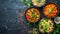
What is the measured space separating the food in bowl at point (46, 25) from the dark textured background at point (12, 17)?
221mm

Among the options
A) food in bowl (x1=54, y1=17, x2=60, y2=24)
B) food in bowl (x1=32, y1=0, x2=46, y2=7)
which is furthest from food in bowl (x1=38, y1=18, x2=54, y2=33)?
food in bowl (x1=32, y1=0, x2=46, y2=7)

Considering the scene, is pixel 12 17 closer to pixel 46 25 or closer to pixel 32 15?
pixel 32 15

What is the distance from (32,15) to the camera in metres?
3.63

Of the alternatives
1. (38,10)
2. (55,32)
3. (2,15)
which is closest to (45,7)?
(38,10)

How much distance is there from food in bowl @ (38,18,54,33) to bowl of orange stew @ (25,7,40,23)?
93 millimetres

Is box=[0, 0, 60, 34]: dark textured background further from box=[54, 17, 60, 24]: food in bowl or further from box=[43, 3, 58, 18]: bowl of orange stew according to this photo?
box=[54, 17, 60, 24]: food in bowl

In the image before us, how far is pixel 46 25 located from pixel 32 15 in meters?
0.25

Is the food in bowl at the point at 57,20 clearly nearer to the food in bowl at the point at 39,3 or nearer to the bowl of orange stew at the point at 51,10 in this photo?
the bowl of orange stew at the point at 51,10

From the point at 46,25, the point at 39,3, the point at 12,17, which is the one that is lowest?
the point at 46,25

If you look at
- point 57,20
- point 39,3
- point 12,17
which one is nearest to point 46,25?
point 57,20

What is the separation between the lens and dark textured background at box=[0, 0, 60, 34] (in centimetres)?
361

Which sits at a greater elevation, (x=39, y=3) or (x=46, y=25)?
(x=39, y=3)

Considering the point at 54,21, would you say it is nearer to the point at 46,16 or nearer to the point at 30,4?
the point at 46,16

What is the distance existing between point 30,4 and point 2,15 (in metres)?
0.44
